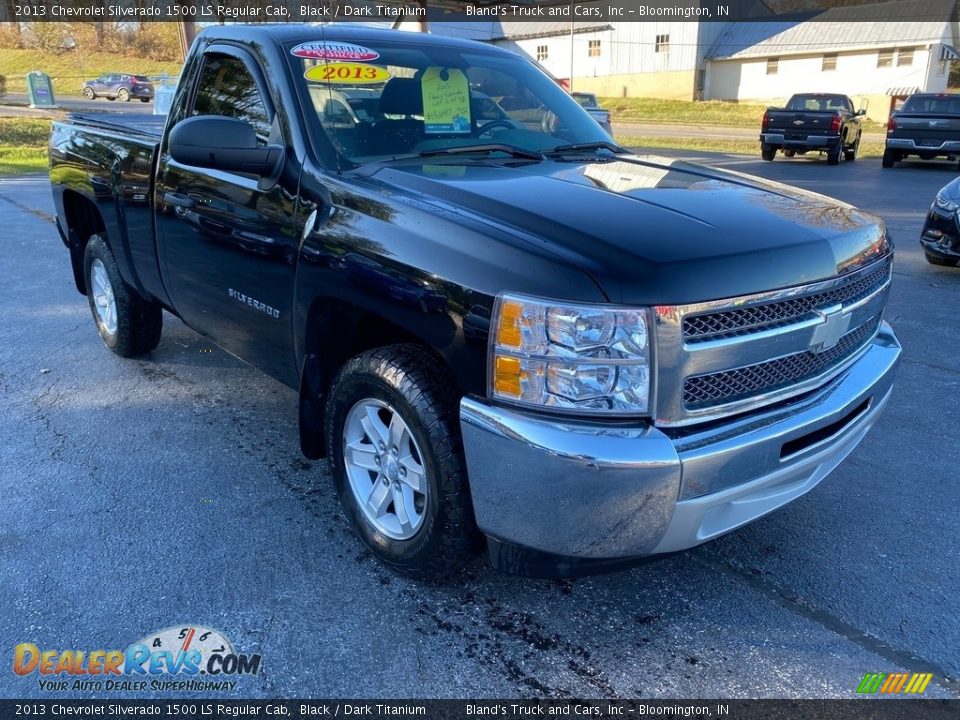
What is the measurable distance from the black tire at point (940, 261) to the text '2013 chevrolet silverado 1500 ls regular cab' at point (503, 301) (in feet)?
16.7

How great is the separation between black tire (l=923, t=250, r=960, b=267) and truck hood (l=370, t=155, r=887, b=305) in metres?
5.29

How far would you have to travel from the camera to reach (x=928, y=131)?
18.0 meters

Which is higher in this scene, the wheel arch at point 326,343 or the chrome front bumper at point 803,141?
the wheel arch at point 326,343

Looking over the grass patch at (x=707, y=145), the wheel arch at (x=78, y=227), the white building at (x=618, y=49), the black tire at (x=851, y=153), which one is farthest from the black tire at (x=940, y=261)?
the white building at (x=618, y=49)

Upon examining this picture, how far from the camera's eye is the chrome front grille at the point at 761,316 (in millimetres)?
2182

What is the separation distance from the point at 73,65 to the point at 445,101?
209ft

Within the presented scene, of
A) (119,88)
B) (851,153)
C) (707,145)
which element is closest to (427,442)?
(851,153)

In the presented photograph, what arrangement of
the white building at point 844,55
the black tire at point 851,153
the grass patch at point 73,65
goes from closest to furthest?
the black tire at point 851,153, the white building at point 844,55, the grass patch at point 73,65

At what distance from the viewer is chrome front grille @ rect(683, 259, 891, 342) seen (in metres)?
2.18

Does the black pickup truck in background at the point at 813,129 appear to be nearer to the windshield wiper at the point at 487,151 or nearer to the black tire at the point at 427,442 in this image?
the windshield wiper at the point at 487,151

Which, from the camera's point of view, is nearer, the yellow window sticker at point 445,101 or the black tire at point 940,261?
the yellow window sticker at point 445,101

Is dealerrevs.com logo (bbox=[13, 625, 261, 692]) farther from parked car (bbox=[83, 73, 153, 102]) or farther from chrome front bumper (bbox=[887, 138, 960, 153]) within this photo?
parked car (bbox=[83, 73, 153, 102])

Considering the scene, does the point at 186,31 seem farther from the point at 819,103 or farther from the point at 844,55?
the point at 844,55

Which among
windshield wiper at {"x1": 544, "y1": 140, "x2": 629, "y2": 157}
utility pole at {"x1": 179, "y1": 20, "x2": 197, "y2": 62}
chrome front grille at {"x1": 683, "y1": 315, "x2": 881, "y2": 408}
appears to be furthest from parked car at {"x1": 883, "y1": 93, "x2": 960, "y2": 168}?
chrome front grille at {"x1": 683, "y1": 315, "x2": 881, "y2": 408}
